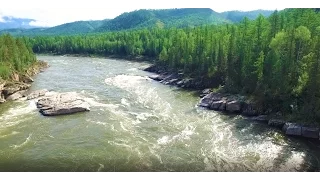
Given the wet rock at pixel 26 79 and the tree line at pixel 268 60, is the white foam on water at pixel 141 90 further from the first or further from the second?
the wet rock at pixel 26 79

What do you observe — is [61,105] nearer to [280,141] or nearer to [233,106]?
[233,106]

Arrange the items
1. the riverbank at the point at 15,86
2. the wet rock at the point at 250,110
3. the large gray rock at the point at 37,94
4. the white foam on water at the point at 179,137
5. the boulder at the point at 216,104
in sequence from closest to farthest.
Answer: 1. the white foam on water at the point at 179,137
2. the wet rock at the point at 250,110
3. the boulder at the point at 216,104
4. the large gray rock at the point at 37,94
5. the riverbank at the point at 15,86

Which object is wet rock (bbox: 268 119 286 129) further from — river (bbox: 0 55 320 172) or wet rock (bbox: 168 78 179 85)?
wet rock (bbox: 168 78 179 85)

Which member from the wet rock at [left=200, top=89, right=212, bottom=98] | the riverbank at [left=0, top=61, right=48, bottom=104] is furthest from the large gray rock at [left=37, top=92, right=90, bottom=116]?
the wet rock at [left=200, top=89, right=212, bottom=98]

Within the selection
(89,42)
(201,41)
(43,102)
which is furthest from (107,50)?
(43,102)

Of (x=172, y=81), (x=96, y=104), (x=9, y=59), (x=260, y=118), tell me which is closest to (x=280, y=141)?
→ (x=260, y=118)

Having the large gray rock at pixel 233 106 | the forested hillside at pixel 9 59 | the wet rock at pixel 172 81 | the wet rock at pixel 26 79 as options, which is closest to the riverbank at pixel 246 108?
the large gray rock at pixel 233 106

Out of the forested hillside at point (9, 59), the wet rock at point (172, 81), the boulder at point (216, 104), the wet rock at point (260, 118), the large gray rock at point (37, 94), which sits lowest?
the wet rock at point (172, 81)
